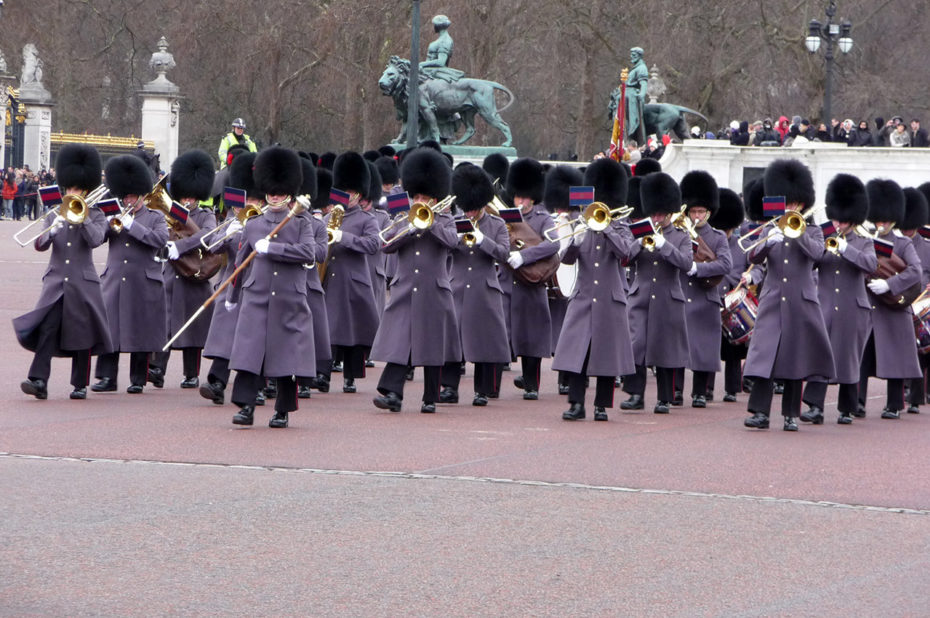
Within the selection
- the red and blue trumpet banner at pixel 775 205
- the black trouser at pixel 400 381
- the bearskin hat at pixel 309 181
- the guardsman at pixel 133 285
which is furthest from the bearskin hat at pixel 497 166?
the red and blue trumpet banner at pixel 775 205

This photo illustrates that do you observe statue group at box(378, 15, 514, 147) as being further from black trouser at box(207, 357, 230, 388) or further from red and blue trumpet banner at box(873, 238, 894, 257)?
black trouser at box(207, 357, 230, 388)

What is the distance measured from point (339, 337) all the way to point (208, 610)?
6652 mm

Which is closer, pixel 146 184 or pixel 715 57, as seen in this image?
pixel 146 184

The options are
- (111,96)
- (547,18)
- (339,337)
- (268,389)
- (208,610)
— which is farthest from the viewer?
A: (111,96)

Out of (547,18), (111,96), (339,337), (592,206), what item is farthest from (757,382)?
(111,96)

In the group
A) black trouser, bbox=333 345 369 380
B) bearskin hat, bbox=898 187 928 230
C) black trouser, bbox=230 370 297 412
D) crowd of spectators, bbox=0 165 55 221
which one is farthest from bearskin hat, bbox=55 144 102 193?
crowd of spectators, bbox=0 165 55 221

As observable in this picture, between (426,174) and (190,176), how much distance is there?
2.13 meters

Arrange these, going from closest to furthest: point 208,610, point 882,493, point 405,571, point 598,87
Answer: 1. point 208,610
2. point 405,571
3. point 882,493
4. point 598,87

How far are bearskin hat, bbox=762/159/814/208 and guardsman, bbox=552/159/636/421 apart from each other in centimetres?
97

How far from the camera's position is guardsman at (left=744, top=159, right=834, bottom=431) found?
10312 mm

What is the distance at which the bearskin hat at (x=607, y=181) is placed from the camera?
36.0ft

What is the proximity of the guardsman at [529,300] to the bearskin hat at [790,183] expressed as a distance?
1962mm

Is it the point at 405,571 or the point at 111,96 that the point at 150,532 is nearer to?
the point at 405,571

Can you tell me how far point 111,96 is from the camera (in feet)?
171
